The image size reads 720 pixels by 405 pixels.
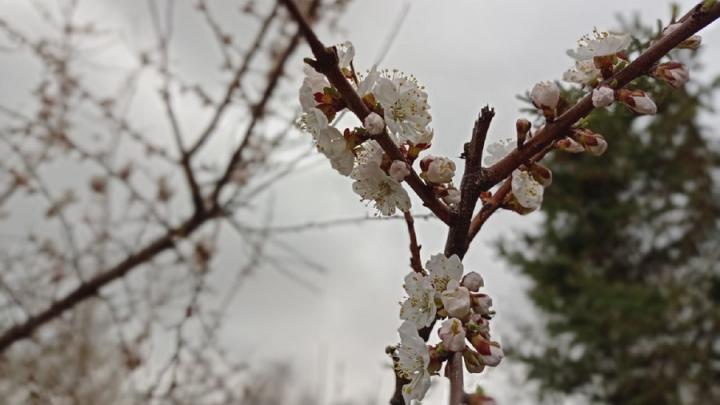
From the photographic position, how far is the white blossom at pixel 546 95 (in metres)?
0.74

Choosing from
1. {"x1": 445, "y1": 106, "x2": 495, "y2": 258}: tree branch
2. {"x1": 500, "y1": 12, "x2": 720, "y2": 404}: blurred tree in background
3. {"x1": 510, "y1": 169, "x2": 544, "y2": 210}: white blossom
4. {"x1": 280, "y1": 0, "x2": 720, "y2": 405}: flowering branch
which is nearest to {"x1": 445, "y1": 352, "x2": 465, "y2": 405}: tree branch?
{"x1": 280, "y1": 0, "x2": 720, "y2": 405}: flowering branch

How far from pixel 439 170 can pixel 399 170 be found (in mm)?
72

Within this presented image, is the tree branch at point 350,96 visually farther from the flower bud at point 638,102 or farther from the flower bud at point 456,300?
the flower bud at point 638,102

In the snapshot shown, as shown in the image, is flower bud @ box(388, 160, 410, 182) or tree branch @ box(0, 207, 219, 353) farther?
tree branch @ box(0, 207, 219, 353)

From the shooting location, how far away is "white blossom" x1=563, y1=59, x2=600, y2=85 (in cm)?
Result: 87

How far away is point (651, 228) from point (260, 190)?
25.9 feet

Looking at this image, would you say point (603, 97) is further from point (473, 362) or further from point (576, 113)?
point (473, 362)

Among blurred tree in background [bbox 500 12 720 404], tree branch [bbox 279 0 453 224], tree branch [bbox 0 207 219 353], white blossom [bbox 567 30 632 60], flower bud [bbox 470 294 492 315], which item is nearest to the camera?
tree branch [bbox 279 0 453 224]

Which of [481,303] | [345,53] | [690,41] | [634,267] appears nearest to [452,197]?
[481,303]

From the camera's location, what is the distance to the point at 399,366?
2.39ft

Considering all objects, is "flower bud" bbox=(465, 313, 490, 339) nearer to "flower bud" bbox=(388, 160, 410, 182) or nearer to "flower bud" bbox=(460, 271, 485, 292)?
"flower bud" bbox=(460, 271, 485, 292)

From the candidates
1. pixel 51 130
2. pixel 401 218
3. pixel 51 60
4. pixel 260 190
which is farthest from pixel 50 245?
Answer: pixel 401 218

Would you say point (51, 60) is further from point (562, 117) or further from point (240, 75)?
point (562, 117)

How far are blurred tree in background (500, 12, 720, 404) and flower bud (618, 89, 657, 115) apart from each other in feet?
20.8
